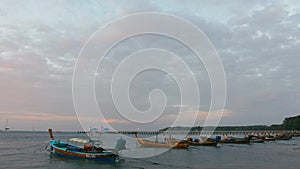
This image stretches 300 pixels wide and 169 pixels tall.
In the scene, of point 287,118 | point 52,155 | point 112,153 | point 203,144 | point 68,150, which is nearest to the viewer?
point 112,153

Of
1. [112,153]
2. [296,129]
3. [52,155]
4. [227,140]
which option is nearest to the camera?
[112,153]

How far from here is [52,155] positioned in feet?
120

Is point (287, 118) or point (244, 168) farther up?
point (287, 118)

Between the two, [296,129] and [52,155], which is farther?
[296,129]

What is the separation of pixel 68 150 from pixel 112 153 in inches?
246

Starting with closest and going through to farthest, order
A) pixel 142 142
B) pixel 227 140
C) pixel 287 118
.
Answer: pixel 142 142, pixel 227 140, pixel 287 118

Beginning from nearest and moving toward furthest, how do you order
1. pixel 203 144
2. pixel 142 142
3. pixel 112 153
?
pixel 112 153 < pixel 142 142 < pixel 203 144

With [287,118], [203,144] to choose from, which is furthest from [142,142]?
[287,118]

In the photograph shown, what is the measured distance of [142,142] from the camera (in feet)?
179

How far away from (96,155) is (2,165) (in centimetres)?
900

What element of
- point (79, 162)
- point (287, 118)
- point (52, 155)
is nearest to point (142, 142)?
point (52, 155)

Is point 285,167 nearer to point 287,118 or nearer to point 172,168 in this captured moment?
point 172,168

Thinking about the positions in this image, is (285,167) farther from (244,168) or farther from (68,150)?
(68,150)

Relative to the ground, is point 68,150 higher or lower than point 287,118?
lower
